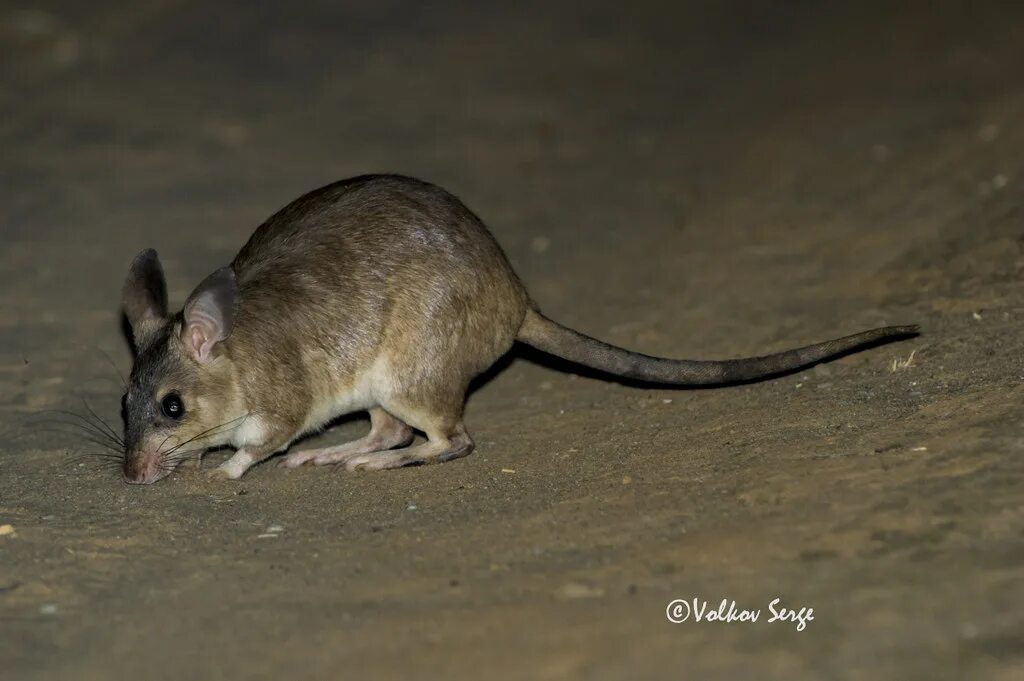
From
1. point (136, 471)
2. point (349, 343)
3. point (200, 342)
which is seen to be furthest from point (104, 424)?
point (349, 343)

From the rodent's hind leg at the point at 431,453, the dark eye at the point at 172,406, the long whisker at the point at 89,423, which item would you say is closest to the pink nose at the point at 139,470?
the dark eye at the point at 172,406

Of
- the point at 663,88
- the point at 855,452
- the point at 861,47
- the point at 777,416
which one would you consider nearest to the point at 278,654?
the point at 855,452

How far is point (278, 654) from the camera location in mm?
4574

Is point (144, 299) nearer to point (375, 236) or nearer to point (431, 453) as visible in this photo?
point (375, 236)

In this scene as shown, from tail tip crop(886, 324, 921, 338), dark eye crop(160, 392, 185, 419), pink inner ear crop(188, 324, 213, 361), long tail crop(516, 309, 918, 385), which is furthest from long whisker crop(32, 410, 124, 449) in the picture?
tail tip crop(886, 324, 921, 338)

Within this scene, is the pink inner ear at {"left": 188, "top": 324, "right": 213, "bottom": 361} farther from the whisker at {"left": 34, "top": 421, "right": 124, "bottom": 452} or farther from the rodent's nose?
the whisker at {"left": 34, "top": 421, "right": 124, "bottom": 452}

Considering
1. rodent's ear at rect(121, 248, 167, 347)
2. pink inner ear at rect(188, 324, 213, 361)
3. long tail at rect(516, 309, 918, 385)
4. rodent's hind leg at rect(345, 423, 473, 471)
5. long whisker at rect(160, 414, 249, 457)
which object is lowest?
rodent's hind leg at rect(345, 423, 473, 471)

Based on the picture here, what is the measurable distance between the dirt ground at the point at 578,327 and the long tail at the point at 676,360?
276mm

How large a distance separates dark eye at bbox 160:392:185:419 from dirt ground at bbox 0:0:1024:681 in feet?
1.40

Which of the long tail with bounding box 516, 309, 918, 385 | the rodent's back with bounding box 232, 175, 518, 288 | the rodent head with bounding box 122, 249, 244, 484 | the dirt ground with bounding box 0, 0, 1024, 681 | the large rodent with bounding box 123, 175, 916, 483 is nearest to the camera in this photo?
the dirt ground with bounding box 0, 0, 1024, 681

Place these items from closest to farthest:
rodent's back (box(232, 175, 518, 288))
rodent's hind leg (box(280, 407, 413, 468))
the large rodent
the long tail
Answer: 1. the large rodent
2. the long tail
3. rodent's back (box(232, 175, 518, 288))
4. rodent's hind leg (box(280, 407, 413, 468))

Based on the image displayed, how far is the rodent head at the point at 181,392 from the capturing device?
6488 millimetres

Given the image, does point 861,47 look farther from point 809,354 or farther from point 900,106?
point 809,354

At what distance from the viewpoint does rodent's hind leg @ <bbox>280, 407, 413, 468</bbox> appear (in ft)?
23.6
